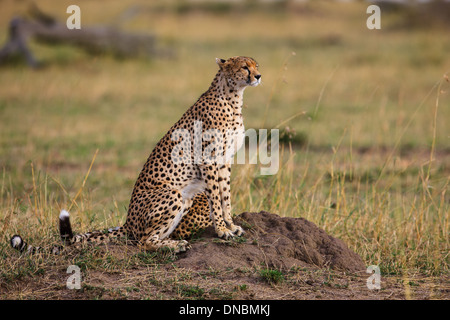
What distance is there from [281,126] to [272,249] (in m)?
4.70

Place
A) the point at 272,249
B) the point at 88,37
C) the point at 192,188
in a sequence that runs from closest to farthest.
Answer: the point at 272,249, the point at 192,188, the point at 88,37

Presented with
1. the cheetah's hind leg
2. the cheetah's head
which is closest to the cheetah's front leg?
the cheetah's hind leg

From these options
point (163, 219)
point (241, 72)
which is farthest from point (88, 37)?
point (163, 219)

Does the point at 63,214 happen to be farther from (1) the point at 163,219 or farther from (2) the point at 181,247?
(2) the point at 181,247

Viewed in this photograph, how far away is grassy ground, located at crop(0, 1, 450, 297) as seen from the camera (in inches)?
195

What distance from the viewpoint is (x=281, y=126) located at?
8664 mm

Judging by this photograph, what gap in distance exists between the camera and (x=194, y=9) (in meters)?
22.0

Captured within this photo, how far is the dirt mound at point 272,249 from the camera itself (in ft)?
13.0

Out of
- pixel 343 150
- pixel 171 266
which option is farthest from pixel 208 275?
pixel 343 150

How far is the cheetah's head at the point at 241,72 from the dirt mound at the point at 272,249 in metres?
0.89

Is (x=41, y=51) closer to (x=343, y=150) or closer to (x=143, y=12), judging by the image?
(x=143, y=12)

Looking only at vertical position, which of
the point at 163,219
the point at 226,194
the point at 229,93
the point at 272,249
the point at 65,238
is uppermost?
the point at 229,93

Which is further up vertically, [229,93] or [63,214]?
[229,93]
